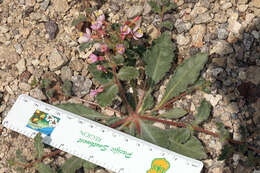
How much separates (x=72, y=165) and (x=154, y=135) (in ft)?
2.82

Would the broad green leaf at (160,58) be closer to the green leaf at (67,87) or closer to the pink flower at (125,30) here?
the pink flower at (125,30)

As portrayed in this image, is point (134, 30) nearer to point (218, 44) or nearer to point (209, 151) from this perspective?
point (218, 44)

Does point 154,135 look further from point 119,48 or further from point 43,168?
point 43,168

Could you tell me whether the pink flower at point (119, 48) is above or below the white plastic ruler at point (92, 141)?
above

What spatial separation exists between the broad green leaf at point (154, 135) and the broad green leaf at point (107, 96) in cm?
47

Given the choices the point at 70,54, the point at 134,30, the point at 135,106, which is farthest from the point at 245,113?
the point at 70,54

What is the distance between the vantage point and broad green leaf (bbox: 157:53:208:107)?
3.13 metres

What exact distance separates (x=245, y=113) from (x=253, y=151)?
1.26 ft

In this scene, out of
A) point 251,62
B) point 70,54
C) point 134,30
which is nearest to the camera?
point 134,30

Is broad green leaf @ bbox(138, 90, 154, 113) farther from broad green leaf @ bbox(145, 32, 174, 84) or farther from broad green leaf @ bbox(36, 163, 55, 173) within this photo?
broad green leaf @ bbox(36, 163, 55, 173)

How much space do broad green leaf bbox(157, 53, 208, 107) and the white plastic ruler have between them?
0.57m

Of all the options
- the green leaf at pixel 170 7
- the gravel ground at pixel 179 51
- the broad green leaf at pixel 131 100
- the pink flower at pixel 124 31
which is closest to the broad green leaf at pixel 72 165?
the gravel ground at pixel 179 51

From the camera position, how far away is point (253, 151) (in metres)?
3.10

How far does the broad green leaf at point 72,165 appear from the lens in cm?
307
